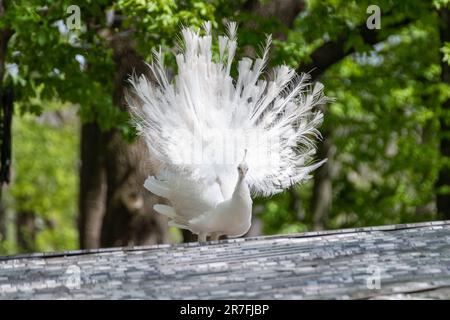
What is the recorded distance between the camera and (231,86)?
31.2 ft

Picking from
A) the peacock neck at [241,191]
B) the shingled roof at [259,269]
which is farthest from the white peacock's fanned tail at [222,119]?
the shingled roof at [259,269]

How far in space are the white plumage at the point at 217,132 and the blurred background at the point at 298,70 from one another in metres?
1.99

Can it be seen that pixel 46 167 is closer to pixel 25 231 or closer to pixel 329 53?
pixel 25 231

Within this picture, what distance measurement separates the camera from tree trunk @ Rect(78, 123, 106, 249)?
1767 cm

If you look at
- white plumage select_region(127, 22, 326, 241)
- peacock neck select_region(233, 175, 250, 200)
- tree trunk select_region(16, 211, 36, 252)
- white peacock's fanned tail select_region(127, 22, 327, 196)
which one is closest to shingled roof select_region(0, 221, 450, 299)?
peacock neck select_region(233, 175, 250, 200)

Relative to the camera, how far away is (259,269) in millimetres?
6137

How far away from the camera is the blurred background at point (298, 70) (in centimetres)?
1258

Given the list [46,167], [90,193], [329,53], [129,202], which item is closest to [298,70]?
[329,53]

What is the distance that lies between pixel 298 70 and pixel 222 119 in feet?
16.5

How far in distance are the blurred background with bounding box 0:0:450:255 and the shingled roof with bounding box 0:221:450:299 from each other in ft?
15.5

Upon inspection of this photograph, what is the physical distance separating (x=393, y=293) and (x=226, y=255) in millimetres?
1798

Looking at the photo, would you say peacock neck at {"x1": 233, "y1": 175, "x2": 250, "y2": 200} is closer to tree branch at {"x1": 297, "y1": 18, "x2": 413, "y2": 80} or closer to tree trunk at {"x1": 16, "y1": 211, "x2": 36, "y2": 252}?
tree branch at {"x1": 297, "y1": 18, "x2": 413, "y2": 80}

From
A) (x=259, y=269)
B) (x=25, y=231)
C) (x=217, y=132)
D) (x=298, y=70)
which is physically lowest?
(x=259, y=269)
